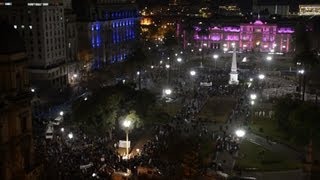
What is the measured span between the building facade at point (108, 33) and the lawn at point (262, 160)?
61325 millimetres

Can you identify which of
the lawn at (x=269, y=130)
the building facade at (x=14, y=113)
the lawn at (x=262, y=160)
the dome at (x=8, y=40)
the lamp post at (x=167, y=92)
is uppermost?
the dome at (x=8, y=40)

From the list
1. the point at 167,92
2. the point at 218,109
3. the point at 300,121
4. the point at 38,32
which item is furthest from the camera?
the point at 38,32

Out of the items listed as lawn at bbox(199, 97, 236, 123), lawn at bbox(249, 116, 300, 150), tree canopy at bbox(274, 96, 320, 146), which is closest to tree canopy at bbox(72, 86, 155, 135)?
lawn at bbox(199, 97, 236, 123)

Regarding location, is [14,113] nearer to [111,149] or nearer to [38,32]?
[111,149]

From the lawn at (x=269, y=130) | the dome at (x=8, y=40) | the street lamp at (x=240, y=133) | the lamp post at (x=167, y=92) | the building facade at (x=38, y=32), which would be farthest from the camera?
the building facade at (x=38, y=32)

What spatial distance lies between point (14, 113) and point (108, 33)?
83765mm

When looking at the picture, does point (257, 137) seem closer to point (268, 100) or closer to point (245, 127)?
point (245, 127)

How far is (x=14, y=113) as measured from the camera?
114 feet

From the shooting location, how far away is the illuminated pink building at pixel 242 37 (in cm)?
15625

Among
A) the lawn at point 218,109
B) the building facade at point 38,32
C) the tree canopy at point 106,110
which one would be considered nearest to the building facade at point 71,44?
the building facade at point 38,32

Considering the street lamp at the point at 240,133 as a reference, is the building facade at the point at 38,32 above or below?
above

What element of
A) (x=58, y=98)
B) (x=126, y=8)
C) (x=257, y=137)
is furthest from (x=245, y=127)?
(x=126, y=8)

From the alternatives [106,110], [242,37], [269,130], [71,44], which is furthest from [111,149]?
[242,37]

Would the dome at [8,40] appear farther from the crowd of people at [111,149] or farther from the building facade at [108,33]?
the building facade at [108,33]
